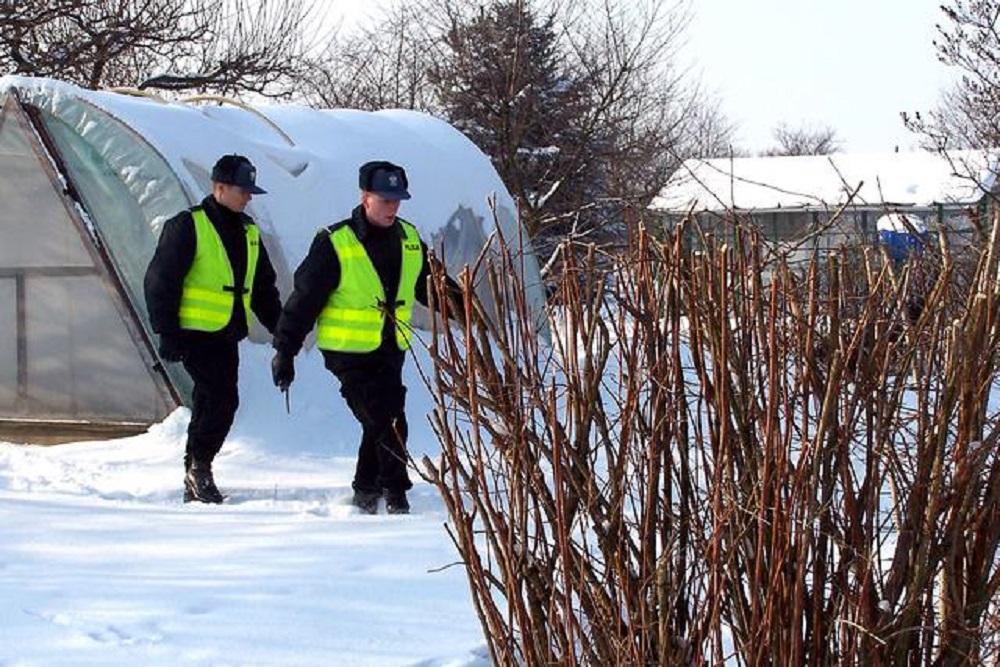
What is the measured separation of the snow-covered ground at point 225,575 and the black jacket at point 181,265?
2.75 feet

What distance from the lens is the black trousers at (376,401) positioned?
7.00m

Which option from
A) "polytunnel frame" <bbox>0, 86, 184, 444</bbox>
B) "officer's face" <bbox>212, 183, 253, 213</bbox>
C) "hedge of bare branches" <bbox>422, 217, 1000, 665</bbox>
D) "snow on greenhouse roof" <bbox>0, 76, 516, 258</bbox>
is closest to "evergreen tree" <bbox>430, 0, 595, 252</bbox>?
"snow on greenhouse roof" <bbox>0, 76, 516, 258</bbox>

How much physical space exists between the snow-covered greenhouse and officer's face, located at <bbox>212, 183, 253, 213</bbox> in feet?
5.36

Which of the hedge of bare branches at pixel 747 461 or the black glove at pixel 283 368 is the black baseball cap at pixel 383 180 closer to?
the black glove at pixel 283 368

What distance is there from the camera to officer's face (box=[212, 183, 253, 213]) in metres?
7.41

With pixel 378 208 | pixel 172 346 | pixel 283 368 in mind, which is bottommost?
pixel 283 368

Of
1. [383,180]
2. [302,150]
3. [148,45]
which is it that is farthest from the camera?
[148,45]

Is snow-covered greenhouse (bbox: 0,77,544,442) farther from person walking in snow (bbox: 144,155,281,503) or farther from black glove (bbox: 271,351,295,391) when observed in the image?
black glove (bbox: 271,351,295,391)

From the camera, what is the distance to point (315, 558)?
214 inches

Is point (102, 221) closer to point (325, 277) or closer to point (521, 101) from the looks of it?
point (325, 277)

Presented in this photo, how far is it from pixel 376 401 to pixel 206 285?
42.5 inches

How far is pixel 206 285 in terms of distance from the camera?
7434 millimetres

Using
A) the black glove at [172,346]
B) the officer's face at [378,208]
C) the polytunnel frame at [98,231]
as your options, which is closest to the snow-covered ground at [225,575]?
the black glove at [172,346]

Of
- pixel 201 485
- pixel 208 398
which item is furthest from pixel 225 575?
pixel 208 398
